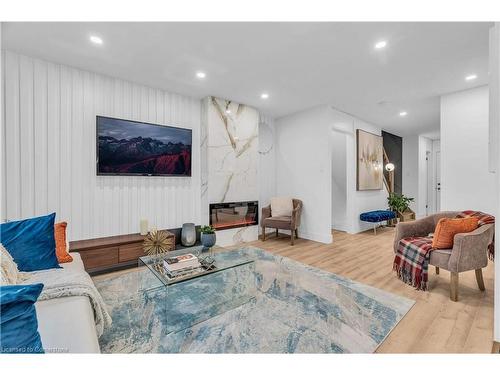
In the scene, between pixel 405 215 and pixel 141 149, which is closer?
pixel 141 149

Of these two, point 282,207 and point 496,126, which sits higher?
point 496,126

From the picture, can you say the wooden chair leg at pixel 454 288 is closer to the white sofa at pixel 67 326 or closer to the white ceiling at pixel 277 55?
the white ceiling at pixel 277 55

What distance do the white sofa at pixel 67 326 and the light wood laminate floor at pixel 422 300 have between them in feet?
5.86

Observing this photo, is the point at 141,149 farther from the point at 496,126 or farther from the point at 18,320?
the point at 496,126

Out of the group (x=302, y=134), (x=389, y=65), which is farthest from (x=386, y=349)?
(x=302, y=134)

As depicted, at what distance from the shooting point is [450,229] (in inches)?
91.4

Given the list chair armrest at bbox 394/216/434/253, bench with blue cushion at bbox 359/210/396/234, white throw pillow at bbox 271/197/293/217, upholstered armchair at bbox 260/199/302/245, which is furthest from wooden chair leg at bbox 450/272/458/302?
bench with blue cushion at bbox 359/210/396/234

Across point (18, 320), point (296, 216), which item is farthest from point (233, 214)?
point (18, 320)

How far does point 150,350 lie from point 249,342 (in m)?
0.67

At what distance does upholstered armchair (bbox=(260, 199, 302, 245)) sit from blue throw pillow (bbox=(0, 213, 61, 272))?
10.8 feet

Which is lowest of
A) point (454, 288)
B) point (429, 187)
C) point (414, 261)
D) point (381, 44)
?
point (454, 288)

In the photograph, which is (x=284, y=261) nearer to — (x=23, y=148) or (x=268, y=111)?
(x=268, y=111)

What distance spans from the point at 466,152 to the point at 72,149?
5.56 m

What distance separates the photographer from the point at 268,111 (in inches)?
189
